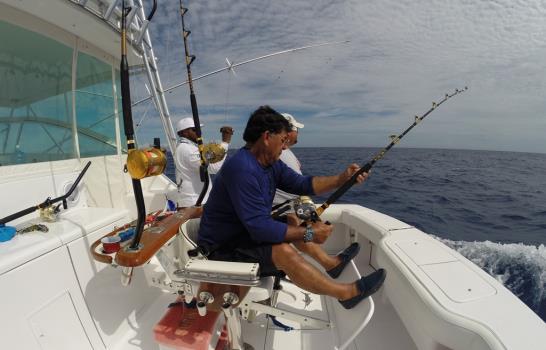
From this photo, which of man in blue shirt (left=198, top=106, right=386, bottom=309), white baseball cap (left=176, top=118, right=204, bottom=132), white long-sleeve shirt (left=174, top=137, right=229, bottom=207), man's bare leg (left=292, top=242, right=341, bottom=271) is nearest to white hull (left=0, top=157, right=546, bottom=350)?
man's bare leg (left=292, top=242, right=341, bottom=271)

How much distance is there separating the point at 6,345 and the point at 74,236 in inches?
22.5

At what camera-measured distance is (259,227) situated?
1.49 metres

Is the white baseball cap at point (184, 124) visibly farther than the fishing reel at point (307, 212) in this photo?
Yes

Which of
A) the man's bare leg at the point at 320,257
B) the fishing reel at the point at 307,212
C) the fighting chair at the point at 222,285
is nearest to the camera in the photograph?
the fighting chair at the point at 222,285

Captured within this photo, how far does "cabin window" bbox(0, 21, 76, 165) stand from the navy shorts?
2.00m

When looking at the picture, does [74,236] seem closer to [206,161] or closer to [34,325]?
[34,325]

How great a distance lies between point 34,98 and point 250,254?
252 centimetres

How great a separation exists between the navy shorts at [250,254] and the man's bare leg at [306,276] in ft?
0.16

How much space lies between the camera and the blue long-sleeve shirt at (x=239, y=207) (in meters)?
1.50

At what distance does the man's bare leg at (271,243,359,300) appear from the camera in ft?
5.08

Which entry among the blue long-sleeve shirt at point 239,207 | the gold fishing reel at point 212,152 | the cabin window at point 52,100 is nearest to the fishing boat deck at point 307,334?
the blue long-sleeve shirt at point 239,207

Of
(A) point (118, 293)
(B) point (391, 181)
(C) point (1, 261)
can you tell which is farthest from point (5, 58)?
(B) point (391, 181)

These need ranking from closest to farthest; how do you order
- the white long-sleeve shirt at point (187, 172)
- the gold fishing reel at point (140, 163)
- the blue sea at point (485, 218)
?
1. the gold fishing reel at point (140, 163)
2. the white long-sleeve shirt at point (187, 172)
3. the blue sea at point (485, 218)

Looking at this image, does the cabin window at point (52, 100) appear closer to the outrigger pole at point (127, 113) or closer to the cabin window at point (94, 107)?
the cabin window at point (94, 107)
